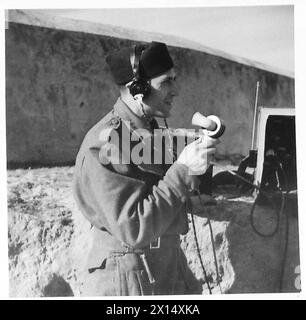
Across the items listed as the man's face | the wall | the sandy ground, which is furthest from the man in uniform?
the wall

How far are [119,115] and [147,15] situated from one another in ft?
2.95

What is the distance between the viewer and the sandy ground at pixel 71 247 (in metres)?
3.32

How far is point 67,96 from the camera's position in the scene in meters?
3.65

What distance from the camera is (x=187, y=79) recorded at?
391 centimetres

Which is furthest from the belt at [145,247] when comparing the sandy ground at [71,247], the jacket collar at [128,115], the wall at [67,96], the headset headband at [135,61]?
the headset headband at [135,61]

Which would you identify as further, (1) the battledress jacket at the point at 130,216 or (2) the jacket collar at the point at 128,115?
(2) the jacket collar at the point at 128,115

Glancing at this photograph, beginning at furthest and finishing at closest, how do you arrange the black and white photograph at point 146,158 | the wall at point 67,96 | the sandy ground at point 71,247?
the wall at point 67,96
the sandy ground at point 71,247
the black and white photograph at point 146,158

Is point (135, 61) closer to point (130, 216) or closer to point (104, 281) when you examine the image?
point (130, 216)

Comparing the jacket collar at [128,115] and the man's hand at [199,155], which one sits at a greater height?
the jacket collar at [128,115]

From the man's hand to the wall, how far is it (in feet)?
2.31

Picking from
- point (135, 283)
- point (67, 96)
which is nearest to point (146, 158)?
point (135, 283)

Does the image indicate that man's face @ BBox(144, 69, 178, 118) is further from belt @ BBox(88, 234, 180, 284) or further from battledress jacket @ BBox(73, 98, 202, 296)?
belt @ BBox(88, 234, 180, 284)

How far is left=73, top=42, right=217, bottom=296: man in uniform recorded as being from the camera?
9.30ft

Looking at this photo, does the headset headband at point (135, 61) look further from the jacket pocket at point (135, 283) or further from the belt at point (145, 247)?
the jacket pocket at point (135, 283)
